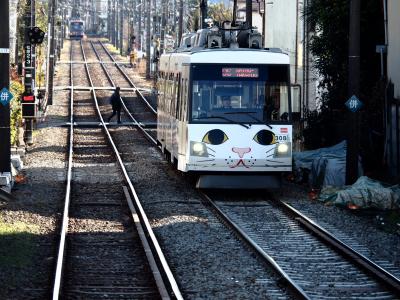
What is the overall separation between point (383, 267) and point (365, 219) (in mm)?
4805

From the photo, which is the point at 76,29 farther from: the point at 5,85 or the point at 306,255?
the point at 306,255

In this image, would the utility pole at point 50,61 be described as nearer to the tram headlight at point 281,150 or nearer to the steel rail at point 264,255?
the tram headlight at point 281,150

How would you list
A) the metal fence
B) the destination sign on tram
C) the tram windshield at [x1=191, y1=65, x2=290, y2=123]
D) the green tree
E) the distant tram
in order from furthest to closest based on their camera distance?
the distant tram < the green tree < the metal fence < the destination sign on tram < the tram windshield at [x1=191, y1=65, x2=290, y2=123]

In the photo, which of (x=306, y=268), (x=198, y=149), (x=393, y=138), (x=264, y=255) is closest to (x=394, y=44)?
(x=393, y=138)

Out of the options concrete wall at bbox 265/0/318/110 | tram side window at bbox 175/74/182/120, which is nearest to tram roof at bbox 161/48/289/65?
tram side window at bbox 175/74/182/120

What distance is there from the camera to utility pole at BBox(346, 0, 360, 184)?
2116 centimetres

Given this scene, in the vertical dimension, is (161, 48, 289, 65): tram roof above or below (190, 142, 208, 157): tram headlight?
above

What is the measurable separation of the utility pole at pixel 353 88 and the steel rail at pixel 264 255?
3327mm

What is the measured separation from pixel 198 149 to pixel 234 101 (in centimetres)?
119

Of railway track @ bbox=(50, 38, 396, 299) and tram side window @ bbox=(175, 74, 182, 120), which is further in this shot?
tram side window @ bbox=(175, 74, 182, 120)

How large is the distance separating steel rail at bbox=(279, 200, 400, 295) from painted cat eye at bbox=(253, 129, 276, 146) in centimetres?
208

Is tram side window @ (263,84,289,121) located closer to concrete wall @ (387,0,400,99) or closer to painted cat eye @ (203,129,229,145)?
painted cat eye @ (203,129,229,145)

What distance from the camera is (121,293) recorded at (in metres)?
11.4

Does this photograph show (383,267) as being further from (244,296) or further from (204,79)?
(204,79)
